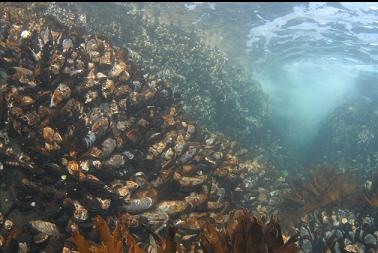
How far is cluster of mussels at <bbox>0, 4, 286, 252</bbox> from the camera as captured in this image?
425cm

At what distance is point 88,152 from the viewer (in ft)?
16.3

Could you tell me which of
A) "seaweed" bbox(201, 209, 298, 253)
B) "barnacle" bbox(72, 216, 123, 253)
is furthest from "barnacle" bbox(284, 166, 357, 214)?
"barnacle" bbox(72, 216, 123, 253)

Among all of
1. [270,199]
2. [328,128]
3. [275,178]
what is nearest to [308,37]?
[328,128]

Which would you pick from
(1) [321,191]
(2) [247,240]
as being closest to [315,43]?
(1) [321,191]

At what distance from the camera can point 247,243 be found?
11.5 ft

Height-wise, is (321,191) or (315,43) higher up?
(321,191)

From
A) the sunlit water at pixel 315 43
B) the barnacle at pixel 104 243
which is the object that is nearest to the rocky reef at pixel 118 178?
the barnacle at pixel 104 243

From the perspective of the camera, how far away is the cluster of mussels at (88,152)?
425cm

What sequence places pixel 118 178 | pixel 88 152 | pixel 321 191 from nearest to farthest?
pixel 88 152
pixel 118 178
pixel 321 191

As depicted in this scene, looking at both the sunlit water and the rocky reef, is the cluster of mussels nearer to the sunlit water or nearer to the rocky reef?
the rocky reef

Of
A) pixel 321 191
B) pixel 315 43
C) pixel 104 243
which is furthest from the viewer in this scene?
pixel 315 43

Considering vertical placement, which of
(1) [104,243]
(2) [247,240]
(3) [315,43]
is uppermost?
(1) [104,243]

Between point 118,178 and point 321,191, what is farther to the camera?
point 321,191

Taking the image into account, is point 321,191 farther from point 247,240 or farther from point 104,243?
point 104,243
